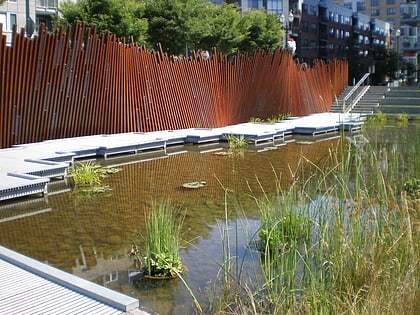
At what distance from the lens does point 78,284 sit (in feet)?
12.0

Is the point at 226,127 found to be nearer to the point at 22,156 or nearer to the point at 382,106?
the point at 22,156

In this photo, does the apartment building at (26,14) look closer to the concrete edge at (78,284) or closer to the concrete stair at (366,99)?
the concrete stair at (366,99)

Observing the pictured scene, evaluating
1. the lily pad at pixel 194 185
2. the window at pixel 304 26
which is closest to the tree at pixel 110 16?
the lily pad at pixel 194 185

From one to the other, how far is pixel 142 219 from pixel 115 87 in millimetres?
6326

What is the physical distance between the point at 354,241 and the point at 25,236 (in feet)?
11.4

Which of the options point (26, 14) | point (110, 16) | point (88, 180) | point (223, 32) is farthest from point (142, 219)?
point (26, 14)

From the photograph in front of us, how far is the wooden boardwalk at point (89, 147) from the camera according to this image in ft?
22.9

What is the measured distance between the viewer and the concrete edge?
11.1 ft

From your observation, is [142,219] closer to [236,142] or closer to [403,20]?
[236,142]

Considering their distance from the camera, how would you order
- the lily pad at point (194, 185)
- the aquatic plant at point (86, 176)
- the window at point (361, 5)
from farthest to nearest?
the window at point (361, 5) < the aquatic plant at point (86, 176) < the lily pad at point (194, 185)

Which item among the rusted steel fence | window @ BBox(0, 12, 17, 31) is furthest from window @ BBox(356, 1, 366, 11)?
the rusted steel fence

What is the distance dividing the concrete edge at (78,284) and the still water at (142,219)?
34 cm

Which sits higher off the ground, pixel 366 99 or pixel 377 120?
pixel 366 99

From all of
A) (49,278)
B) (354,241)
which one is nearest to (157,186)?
(49,278)
